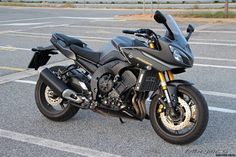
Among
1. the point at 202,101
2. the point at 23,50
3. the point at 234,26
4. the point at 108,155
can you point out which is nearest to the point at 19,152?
the point at 108,155

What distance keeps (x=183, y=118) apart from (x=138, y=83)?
0.59 meters

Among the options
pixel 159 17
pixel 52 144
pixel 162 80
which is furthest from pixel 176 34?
pixel 52 144

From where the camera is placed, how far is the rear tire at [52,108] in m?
5.41

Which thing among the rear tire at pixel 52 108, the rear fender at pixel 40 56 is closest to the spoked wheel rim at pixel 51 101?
the rear tire at pixel 52 108

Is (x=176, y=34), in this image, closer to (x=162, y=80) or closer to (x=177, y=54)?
(x=177, y=54)

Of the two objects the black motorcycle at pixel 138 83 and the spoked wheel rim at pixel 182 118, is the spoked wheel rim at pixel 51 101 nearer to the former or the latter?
the black motorcycle at pixel 138 83

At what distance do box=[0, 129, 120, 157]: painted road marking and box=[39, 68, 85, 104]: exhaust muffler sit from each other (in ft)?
1.94

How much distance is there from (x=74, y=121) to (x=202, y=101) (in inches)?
68.4

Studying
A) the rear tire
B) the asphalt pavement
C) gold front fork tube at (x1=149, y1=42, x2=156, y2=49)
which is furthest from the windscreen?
the rear tire

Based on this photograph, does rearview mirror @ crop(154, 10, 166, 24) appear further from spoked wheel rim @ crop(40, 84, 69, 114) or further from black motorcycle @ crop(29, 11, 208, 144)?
spoked wheel rim @ crop(40, 84, 69, 114)

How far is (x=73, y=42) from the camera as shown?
5332 millimetres

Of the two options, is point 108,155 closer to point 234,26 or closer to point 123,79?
point 123,79

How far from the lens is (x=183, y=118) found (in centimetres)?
461

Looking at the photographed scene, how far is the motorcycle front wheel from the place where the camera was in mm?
4480
